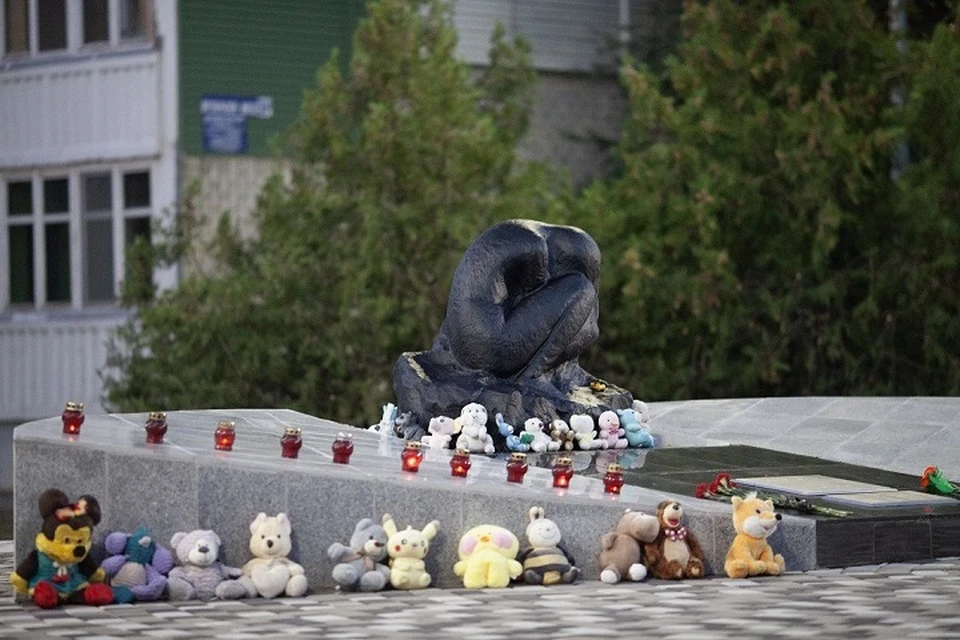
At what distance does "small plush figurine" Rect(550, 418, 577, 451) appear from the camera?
1388 centimetres

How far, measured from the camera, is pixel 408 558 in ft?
36.4

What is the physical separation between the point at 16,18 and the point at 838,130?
12009 millimetres

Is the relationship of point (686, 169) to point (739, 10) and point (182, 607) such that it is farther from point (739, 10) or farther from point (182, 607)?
point (182, 607)

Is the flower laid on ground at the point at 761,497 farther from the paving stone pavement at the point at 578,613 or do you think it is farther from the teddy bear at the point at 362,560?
the teddy bear at the point at 362,560

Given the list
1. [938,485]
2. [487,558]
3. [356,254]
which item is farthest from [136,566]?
[356,254]

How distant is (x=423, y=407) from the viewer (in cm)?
1378

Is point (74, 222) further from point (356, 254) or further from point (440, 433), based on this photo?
point (440, 433)

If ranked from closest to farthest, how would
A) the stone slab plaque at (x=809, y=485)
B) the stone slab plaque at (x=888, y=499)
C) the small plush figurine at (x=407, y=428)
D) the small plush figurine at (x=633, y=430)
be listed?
the stone slab plaque at (x=888, y=499)
the stone slab plaque at (x=809, y=485)
the small plush figurine at (x=407, y=428)
the small plush figurine at (x=633, y=430)

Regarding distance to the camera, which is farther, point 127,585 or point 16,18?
point 16,18

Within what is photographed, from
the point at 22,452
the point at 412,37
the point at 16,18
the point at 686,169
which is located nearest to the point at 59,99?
the point at 16,18

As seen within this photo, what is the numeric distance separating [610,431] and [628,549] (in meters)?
3.18

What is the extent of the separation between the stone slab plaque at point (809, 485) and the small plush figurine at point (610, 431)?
1.47 metres

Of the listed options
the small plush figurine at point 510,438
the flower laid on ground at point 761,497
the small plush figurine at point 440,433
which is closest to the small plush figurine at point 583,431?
the small plush figurine at point 510,438

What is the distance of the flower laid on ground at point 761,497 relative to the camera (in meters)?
11.8
